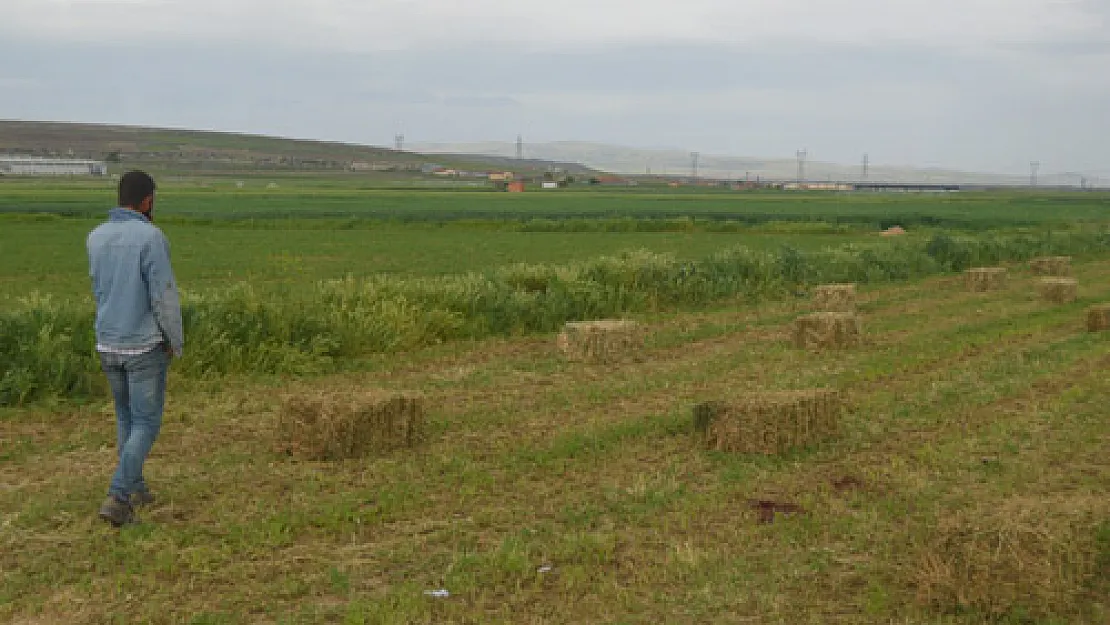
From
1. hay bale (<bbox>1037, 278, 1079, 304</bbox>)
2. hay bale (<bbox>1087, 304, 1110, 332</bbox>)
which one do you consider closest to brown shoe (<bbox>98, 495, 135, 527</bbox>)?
hay bale (<bbox>1087, 304, 1110, 332</bbox>)

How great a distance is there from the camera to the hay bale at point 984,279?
22156 millimetres

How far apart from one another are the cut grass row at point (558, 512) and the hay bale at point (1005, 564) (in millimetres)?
124

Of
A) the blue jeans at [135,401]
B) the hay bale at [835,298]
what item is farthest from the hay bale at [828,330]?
the blue jeans at [135,401]

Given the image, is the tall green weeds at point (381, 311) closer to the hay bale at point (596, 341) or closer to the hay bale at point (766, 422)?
the hay bale at point (596, 341)

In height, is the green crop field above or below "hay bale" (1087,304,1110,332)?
below

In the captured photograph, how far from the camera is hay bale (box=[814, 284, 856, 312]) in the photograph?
18297 mm

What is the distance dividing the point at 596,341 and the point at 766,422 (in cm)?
480

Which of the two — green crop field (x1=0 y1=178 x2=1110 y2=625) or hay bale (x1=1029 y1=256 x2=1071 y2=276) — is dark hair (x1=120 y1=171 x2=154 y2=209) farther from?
hay bale (x1=1029 y1=256 x2=1071 y2=276)

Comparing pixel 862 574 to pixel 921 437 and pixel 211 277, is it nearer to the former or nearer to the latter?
pixel 921 437

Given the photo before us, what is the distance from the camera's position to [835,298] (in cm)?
1836

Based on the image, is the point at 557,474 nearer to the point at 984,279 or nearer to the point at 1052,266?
the point at 984,279

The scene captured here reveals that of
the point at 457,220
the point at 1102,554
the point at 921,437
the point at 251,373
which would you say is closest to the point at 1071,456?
the point at 921,437

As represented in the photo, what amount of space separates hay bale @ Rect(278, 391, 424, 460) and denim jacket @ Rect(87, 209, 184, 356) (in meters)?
1.98

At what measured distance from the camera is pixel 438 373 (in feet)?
41.0
